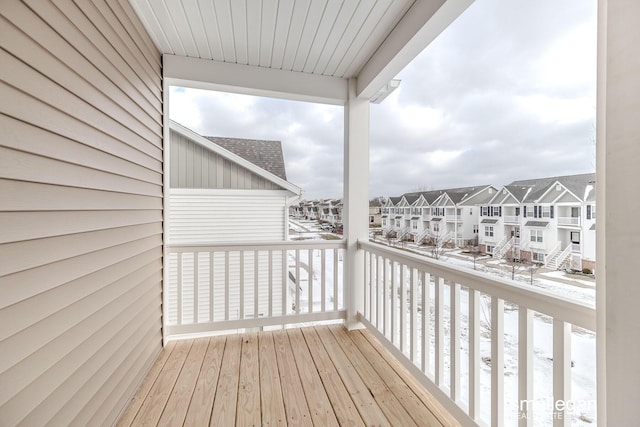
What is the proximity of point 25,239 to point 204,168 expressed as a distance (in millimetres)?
1664

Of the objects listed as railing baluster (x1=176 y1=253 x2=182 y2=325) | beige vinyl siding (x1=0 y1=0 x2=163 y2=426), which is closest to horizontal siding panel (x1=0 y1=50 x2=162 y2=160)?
beige vinyl siding (x1=0 y1=0 x2=163 y2=426)

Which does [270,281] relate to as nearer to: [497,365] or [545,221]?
[497,365]

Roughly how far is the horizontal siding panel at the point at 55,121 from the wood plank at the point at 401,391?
2.17m

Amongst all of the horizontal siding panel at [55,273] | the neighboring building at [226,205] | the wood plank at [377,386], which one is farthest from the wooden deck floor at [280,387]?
the horizontal siding panel at [55,273]

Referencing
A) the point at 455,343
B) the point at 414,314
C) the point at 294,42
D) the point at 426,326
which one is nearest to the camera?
the point at 455,343

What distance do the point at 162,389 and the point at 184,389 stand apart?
0.14 m

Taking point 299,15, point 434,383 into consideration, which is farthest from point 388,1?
point 434,383

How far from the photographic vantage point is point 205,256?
2.64 metres

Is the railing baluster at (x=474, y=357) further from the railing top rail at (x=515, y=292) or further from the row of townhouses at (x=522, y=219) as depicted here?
the row of townhouses at (x=522, y=219)

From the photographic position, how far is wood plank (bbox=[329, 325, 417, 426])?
5.05 feet

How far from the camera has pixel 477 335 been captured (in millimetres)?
1363

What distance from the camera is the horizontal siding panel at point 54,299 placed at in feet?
2.82

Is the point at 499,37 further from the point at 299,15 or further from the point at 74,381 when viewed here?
the point at 74,381

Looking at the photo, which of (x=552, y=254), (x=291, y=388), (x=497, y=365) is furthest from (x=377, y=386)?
(x=552, y=254)
